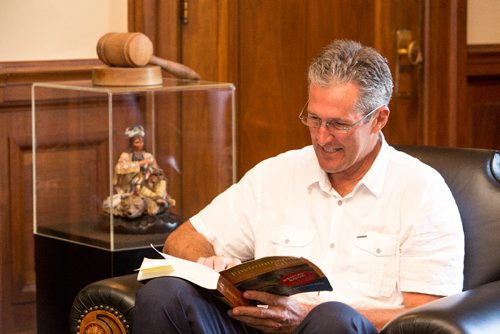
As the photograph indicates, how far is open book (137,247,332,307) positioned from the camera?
6.82 ft

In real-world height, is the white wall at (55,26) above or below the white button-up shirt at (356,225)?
above

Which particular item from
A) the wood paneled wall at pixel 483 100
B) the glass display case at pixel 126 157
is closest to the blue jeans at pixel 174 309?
the glass display case at pixel 126 157

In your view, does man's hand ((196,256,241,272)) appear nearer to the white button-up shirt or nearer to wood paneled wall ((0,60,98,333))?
the white button-up shirt

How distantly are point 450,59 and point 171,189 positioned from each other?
1.22 metres

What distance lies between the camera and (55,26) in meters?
3.42

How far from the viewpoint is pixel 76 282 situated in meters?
2.92

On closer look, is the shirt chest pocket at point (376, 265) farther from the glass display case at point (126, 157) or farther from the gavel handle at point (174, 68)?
the gavel handle at point (174, 68)

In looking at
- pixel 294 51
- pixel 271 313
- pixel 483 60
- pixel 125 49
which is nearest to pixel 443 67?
pixel 483 60

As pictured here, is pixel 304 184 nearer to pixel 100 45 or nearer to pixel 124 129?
pixel 124 129

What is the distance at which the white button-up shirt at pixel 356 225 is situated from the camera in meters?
2.26

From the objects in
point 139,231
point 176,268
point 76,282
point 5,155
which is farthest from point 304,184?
point 5,155

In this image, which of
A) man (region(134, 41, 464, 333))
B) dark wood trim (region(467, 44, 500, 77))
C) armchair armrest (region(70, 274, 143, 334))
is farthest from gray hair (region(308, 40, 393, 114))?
dark wood trim (region(467, 44, 500, 77))

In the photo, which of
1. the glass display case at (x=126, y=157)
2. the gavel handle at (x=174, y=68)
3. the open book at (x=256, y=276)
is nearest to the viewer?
the open book at (x=256, y=276)

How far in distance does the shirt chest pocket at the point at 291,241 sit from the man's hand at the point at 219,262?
117mm
